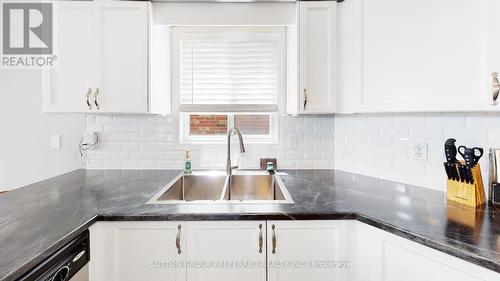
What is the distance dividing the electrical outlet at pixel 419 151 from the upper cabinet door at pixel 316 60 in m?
0.51

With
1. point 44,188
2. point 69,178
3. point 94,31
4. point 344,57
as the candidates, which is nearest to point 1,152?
point 69,178

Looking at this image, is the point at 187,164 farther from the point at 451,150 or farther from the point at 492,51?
the point at 492,51

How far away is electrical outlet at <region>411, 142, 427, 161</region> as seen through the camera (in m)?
1.51

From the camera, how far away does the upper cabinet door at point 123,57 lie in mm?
1683

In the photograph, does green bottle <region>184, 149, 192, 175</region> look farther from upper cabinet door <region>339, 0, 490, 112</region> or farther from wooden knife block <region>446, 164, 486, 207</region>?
wooden knife block <region>446, 164, 486, 207</region>

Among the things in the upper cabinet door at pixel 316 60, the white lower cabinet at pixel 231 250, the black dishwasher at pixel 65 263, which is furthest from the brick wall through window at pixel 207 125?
the black dishwasher at pixel 65 263

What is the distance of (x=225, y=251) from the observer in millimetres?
1150

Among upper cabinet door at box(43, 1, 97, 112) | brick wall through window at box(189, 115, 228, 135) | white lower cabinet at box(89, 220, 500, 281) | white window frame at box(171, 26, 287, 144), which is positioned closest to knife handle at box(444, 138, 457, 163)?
white lower cabinet at box(89, 220, 500, 281)

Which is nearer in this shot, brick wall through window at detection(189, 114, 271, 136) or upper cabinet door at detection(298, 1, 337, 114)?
upper cabinet door at detection(298, 1, 337, 114)

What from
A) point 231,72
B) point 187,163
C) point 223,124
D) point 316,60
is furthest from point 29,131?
point 316,60

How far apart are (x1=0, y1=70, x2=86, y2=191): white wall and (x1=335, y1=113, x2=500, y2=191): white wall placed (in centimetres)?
222

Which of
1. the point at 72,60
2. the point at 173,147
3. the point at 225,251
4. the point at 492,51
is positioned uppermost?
the point at 72,60

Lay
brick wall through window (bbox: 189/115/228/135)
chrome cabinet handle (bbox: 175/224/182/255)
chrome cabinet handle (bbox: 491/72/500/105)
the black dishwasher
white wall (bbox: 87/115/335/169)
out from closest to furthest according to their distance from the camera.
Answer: the black dishwasher < chrome cabinet handle (bbox: 491/72/500/105) < chrome cabinet handle (bbox: 175/224/182/255) < white wall (bbox: 87/115/335/169) < brick wall through window (bbox: 189/115/228/135)

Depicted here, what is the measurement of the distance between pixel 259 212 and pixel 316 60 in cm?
107
